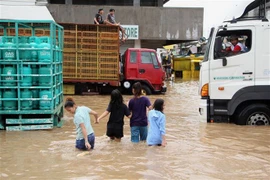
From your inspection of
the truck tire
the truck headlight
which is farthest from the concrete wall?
the truck tire

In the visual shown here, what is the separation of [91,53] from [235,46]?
8.77 m

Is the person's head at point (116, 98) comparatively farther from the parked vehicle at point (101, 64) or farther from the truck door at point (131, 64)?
the truck door at point (131, 64)

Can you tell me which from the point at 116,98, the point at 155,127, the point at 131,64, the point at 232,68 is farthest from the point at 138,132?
the point at 131,64

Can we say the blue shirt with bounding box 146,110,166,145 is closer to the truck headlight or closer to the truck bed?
the truck headlight

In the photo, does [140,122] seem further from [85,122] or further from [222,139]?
[222,139]

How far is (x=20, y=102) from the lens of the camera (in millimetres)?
8906

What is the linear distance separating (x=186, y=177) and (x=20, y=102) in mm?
4760

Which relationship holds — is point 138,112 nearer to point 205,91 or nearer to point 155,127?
point 155,127

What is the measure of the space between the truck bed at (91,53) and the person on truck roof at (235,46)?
8155mm

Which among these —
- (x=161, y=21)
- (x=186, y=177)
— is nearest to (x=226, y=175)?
(x=186, y=177)

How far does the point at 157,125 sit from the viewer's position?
706cm

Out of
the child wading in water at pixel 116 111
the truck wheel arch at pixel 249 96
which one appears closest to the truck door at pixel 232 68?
the truck wheel arch at pixel 249 96

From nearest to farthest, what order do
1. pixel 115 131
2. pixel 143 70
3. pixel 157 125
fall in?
pixel 157 125 → pixel 115 131 → pixel 143 70

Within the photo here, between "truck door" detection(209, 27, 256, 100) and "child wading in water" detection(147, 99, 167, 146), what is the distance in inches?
113
